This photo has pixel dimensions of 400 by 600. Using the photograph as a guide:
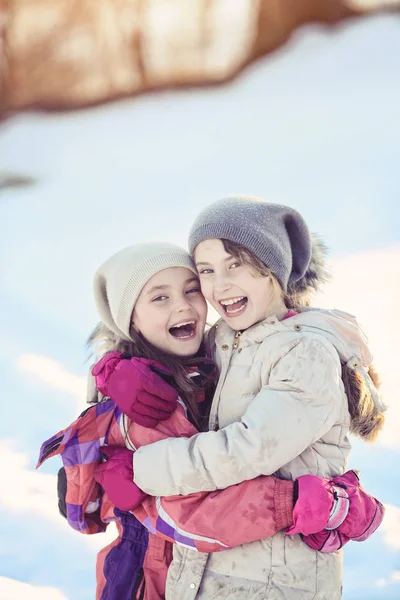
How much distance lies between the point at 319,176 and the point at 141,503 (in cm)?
295

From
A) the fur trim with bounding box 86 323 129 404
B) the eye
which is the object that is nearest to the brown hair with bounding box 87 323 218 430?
the fur trim with bounding box 86 323 129 404

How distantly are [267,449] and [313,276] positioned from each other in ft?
1.65

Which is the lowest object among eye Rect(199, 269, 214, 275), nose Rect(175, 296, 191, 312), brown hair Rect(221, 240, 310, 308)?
nose Rect(175, 296, 191, 312)

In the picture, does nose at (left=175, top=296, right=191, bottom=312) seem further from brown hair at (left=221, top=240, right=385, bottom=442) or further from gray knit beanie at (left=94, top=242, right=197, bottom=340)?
brown hair at (left=221, top=240, right=385, bottom=442)

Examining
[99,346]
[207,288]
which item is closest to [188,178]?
[99,346]

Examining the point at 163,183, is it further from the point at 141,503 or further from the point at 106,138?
the point at 141,503

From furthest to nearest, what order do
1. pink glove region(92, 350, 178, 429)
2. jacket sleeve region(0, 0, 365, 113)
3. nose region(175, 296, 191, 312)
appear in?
1. jacket sleeve region(0, 0, 365, 113)
2. nose region(175, 296, 191, 312)
3. pink glove region(92, 350, 178, 429)

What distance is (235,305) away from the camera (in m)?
1.58

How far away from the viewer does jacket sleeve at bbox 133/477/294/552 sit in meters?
1.36

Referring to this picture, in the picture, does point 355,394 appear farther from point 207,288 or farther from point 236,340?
point 207,288

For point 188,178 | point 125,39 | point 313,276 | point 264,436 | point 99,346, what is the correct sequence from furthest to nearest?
1. point 188,178
2. point 125,39
3. point 99,346
4. point 313,276
5. point 264,436

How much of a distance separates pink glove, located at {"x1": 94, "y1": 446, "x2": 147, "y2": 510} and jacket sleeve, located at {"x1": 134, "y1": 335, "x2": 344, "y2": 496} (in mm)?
50

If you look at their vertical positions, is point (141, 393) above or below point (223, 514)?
above

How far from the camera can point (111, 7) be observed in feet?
11.3
